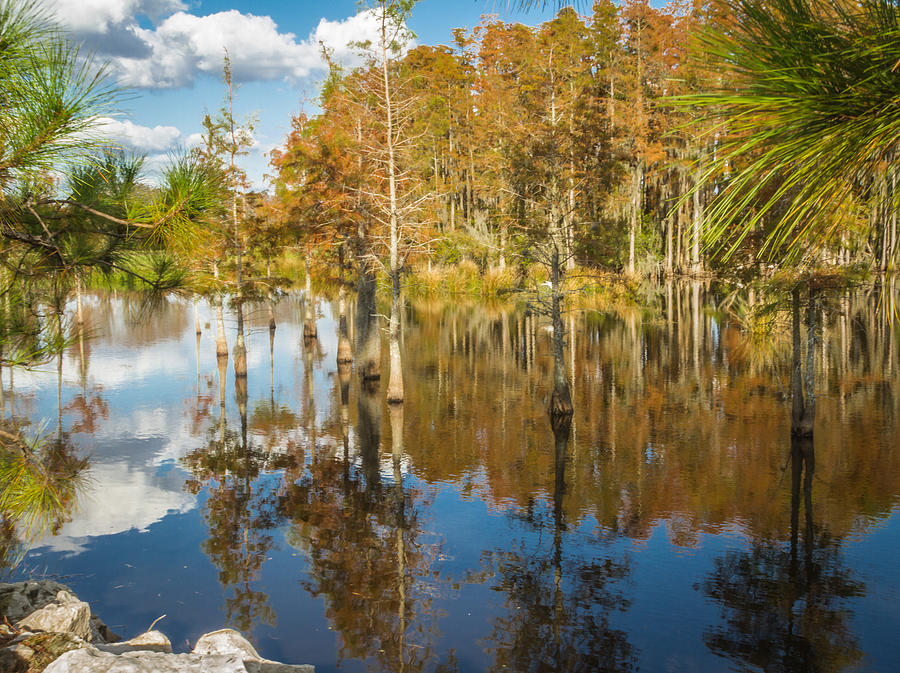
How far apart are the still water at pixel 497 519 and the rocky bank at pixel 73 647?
6.66 feet

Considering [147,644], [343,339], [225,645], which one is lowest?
[147,644]

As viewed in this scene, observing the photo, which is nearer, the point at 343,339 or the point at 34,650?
the point at 34,650

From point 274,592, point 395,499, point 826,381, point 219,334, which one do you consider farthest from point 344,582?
point 219,334

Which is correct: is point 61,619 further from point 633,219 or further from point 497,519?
point 633,219

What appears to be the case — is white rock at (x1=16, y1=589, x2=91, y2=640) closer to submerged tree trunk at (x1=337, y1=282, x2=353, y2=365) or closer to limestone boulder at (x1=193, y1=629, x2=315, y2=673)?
limestone boulder at (x1=193, y1=629, x2=315, y2=673)

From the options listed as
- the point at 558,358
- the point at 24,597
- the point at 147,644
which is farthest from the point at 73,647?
the point at 558,358

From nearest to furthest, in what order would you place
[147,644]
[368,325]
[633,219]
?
[147,644], [368,325], [633,219]

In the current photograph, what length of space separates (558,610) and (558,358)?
9.77 m

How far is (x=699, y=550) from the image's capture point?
11.3 meters

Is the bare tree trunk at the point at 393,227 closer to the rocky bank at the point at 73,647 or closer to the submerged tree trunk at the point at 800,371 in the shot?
the submerged tree trunk at the point at 800,371

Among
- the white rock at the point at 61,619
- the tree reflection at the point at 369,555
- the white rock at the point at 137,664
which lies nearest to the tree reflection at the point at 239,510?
the tree reflection at the point at 369,555

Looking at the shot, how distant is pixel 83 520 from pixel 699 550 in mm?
12081

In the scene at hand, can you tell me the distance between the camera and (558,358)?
1842 cm

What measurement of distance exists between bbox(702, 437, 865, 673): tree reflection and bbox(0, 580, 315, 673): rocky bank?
19.2 feet
